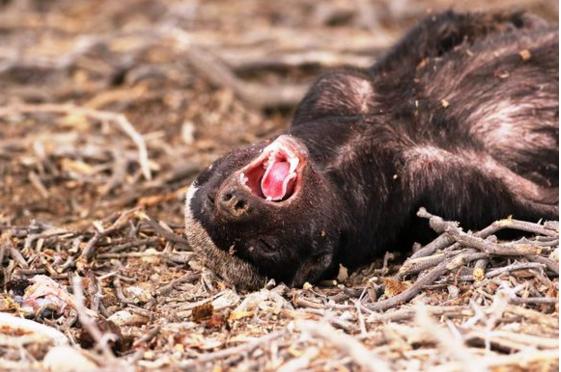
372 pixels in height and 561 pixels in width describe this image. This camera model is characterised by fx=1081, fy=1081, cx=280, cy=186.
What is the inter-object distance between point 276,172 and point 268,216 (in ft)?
0.61

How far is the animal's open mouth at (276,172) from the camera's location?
363 cm

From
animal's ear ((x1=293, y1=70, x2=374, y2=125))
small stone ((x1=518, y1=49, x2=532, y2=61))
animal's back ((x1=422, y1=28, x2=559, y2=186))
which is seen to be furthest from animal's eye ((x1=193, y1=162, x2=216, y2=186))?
small stone ((x1=518, y1=49, x2=532, y2=61))

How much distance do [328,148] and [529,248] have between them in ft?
3.02

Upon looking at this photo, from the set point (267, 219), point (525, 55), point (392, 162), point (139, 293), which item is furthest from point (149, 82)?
point (267, 219)

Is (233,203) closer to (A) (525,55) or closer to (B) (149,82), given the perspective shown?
(A) (525,55)

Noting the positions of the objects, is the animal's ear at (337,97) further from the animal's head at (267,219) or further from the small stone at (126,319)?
the small stone at (126,319)

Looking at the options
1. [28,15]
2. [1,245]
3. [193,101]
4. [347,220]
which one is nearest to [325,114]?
[347,220]

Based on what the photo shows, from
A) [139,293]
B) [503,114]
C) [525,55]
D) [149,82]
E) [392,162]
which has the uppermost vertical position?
[525,55]

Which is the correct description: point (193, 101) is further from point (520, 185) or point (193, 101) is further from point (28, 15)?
point (520, 185)

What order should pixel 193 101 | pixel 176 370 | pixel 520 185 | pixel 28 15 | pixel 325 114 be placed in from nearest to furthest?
pixel 176 370 < pixel 520 185 < pixel 325 114 < pixel 193 101 < pixel 28 15

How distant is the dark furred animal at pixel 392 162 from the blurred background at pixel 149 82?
0.94m

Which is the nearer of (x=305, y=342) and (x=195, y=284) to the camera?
(x=305, y=342)

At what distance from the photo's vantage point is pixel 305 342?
2.93 meters

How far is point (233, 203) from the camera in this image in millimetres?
3508
